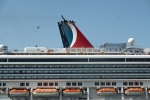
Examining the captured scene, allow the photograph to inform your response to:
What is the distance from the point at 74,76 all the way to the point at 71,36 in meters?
9.34

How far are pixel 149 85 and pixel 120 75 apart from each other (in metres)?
4.53

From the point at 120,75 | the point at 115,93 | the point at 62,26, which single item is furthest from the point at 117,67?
the point at 62,26

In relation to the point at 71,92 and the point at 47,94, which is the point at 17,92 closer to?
the point at 47,94

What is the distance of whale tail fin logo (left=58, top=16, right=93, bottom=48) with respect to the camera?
156ft

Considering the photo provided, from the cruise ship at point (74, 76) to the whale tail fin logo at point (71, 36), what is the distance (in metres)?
5.84

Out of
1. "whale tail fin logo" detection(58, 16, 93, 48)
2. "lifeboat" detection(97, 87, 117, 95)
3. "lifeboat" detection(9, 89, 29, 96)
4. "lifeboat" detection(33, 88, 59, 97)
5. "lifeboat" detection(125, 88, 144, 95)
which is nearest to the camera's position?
"lifeboat" detection(33, 88, 59, 97)

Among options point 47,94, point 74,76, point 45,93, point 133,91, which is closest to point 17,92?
point 45,93

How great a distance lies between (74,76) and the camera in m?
41.2

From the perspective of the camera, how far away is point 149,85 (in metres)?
41.8

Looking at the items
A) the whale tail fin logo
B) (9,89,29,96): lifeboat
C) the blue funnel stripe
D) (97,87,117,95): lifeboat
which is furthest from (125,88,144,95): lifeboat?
(9,89,29,96): lifeboat

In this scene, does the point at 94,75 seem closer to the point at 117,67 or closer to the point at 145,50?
the point at 117,67

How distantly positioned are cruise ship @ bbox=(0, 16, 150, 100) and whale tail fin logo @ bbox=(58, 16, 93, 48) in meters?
5.84

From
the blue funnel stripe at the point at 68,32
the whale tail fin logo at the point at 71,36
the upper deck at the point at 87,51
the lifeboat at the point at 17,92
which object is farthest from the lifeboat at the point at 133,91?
the lifeboat at the point at 17,92

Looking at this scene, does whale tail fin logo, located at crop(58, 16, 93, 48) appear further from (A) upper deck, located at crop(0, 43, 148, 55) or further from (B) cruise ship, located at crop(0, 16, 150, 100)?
(B) cruise ship, located at crop(0, 16, 150, 100)
